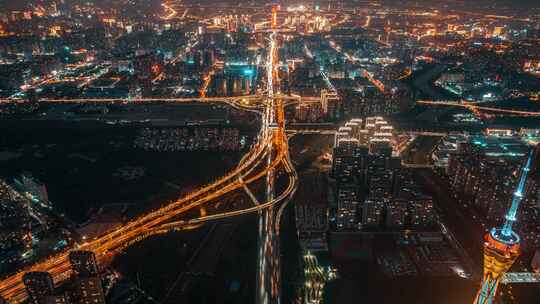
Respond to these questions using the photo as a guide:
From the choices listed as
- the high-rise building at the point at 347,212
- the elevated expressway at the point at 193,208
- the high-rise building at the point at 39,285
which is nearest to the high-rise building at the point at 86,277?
the high-rise building at the point at 39,285

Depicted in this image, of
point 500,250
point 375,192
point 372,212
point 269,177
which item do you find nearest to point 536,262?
point 372,212

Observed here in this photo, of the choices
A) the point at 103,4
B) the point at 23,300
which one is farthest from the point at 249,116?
the point at 103,4

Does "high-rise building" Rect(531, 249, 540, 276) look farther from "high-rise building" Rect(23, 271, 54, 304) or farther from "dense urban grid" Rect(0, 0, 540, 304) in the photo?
"high-rise building" Rect(23, 271, 54, 304)

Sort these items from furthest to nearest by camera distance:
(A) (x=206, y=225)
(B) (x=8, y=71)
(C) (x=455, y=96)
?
(B) (x=8, y=71) → (C) (x=455, y=96) → (A) (x=206, y=225)

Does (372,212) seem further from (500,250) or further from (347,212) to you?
(500,250)

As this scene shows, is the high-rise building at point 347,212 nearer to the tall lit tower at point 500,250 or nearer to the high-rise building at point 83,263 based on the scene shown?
the tall lit tower at point 500,250

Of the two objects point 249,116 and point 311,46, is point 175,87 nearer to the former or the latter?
point 249,116
